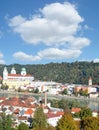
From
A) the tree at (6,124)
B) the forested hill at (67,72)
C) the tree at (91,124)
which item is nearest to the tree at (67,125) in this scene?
the tree at (91,124)

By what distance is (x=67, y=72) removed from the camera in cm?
8831

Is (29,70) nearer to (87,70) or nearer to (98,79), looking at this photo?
(87,70)

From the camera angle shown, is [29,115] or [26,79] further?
[26,79]

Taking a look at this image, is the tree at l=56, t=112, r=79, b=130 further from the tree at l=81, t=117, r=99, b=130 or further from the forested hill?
the forested hill

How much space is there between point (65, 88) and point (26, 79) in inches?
645

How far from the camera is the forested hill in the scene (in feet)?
263

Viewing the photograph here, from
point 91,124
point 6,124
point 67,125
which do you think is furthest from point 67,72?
point 91,124

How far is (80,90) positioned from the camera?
196ft

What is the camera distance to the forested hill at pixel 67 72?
3156 inches

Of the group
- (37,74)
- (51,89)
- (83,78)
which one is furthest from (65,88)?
(37,74)

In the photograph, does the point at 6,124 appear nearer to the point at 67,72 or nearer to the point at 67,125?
the point at 67,125

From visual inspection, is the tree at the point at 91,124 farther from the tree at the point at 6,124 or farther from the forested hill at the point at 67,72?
the forested hill at the point at 67,72

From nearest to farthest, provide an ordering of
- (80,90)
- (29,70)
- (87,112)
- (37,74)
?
(87,112) < (80,90) < (37,74) < (29,70)

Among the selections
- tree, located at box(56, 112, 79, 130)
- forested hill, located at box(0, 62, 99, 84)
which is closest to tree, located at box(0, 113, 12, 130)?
tree, located at box(56, 112, 79, 130)
